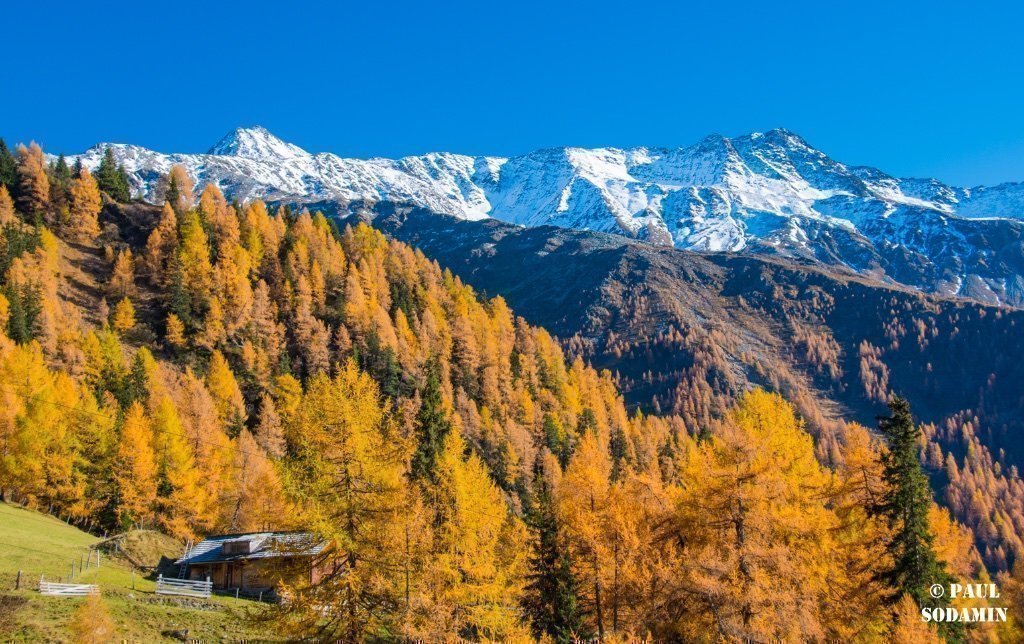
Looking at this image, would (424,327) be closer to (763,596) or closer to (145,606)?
(145,606)

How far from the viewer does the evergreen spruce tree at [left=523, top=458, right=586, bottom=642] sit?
35.4m

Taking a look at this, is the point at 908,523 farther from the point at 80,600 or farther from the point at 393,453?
the point at 80,600

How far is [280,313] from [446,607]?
73.8m

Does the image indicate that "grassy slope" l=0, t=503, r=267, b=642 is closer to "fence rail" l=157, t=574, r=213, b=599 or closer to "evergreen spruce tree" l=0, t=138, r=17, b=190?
"fence rail" l=157, t=574, r=213, b=599

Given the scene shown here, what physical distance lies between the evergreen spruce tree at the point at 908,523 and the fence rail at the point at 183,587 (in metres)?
34.6

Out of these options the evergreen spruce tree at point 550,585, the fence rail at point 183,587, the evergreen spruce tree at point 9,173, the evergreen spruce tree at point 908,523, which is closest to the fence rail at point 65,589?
the fence rail at point 183,587

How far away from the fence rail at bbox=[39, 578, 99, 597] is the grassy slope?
38 cm

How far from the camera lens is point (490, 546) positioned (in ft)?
123

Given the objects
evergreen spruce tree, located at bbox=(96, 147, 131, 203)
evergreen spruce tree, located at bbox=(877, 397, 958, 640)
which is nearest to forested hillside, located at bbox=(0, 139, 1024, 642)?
evergreen spruce tree, located at bbox=(877, 397, 958, 640)

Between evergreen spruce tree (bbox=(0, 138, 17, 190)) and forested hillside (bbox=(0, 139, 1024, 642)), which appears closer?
forested hillside (bbox=(0, 139, 1024, 642))

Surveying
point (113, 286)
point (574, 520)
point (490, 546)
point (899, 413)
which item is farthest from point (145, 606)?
point (113, 286)

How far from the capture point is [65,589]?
97.1ft

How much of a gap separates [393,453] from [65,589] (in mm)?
17746

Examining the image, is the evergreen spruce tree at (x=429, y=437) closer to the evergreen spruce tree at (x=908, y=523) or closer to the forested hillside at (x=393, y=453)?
the forested hillside at (x=393, y=453)
